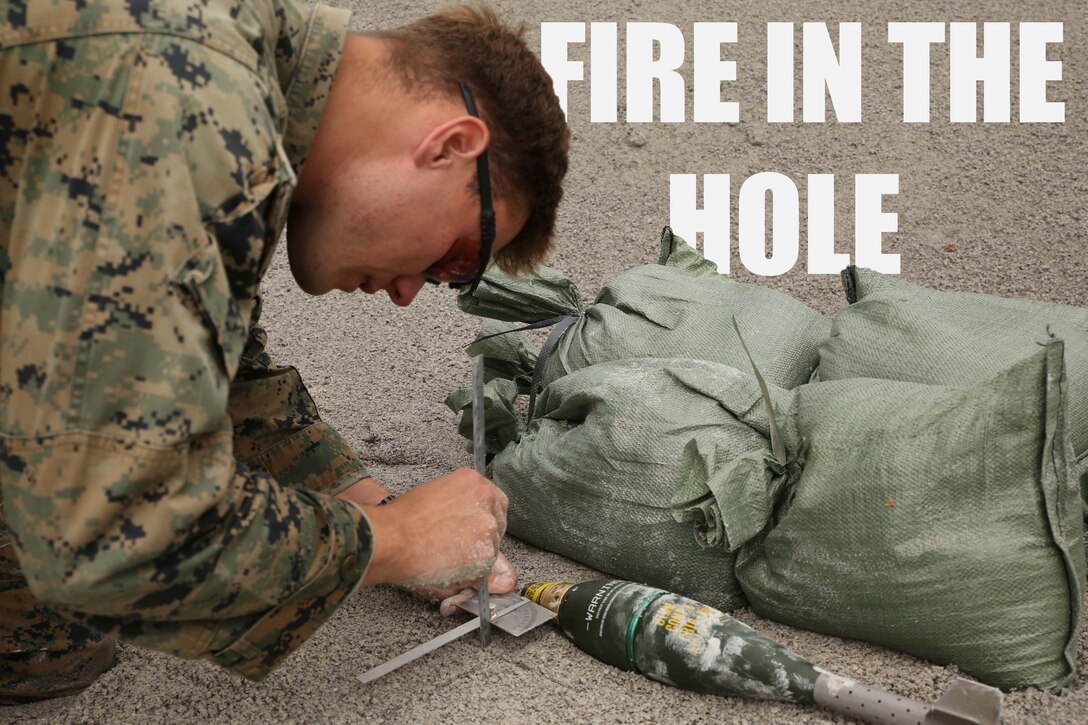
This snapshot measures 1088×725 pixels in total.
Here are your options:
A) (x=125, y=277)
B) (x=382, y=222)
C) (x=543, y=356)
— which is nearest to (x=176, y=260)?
(x=125, y=277)

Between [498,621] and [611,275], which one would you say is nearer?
[498,621]

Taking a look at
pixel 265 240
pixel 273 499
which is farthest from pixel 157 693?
pixel 265 240

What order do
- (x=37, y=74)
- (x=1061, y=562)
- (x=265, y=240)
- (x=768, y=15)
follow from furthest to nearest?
(x=768, y=15)
(x=1061, y=562)
(x=265, y=240)
(x=37, y=74)

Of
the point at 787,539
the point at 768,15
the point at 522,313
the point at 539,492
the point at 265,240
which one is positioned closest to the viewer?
the point at 265,240

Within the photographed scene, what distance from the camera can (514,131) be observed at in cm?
137

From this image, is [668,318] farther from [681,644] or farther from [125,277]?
[125,277]

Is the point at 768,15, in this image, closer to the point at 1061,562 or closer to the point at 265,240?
the point at 1061,562

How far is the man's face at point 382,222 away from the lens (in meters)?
1.28

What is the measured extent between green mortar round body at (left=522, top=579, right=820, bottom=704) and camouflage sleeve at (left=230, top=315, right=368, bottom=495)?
1.47ft

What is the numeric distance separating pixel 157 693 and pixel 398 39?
973mm

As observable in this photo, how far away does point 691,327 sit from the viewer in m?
2.08

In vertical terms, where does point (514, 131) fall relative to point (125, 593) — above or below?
above

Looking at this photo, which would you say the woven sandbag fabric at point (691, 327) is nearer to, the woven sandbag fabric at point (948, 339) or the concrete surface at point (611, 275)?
the woven sandbag fabric at point (948, 339)

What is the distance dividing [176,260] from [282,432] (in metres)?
0.78
